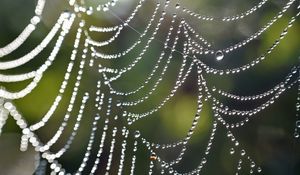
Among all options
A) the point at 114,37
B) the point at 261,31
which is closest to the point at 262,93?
the point at 261,31

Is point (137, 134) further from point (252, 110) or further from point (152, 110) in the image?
point (252, 110)

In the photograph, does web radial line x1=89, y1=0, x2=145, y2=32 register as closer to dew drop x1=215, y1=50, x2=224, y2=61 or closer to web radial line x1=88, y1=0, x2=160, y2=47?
web radial line x1=88, y1=0, x2=160, y2=47

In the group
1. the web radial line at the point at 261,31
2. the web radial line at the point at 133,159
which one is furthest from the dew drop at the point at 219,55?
the web radial line at the point at 133,159

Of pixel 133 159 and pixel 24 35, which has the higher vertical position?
pixel 24 35

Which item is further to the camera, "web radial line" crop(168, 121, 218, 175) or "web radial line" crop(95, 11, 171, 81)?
"web radial line" crop(168, 121, 218, 175)

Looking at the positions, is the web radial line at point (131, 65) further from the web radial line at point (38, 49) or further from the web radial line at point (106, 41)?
the web radial line at point (38, 49)

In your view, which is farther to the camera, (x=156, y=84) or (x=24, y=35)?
(x=156, y=84)

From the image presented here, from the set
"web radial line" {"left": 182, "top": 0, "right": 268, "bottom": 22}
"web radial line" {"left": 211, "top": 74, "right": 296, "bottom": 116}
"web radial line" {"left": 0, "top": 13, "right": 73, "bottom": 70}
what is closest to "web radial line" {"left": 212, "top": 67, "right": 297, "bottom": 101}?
"web radial line" {"left": 211, "top": 74, "right": 296, "bottom": 116}
